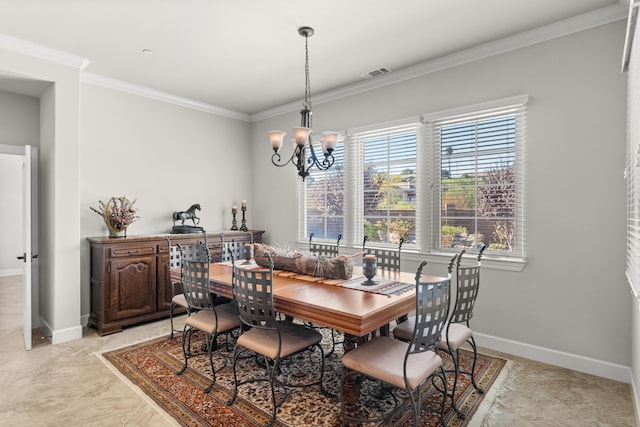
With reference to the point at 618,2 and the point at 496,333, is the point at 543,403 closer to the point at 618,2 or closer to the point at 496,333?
the point at 496,333

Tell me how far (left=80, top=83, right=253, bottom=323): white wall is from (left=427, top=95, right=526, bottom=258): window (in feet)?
Result: 10.7

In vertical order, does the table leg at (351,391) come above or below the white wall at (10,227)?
below

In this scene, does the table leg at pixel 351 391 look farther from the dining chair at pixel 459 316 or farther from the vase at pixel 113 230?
the vase at pixel 113 230

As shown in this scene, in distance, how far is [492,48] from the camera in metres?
3.44

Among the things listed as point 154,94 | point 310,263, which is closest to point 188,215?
point 154,94

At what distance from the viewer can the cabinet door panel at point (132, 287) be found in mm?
3965

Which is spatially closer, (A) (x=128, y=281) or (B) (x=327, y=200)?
(A) (x=128, y=281)

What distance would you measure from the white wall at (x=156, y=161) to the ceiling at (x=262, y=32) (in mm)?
528

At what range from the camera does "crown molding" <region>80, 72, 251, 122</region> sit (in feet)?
13.9

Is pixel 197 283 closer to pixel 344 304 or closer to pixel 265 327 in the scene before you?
pixel 265 327

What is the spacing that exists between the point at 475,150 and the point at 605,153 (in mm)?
1053

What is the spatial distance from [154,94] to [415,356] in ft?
15.0

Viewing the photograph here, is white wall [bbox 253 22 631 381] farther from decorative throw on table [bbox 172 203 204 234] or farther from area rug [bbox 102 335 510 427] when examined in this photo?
decorative throw on table [bbox 172 203 204 234]

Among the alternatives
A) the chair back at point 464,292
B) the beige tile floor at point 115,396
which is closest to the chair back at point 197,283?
the beige tile floor at point 115,396
